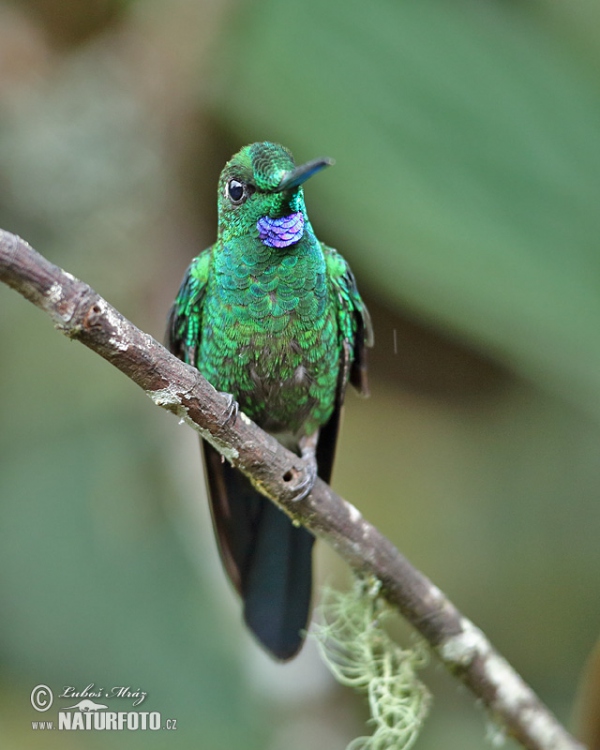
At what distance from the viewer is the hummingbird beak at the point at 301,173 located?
1.60 metres

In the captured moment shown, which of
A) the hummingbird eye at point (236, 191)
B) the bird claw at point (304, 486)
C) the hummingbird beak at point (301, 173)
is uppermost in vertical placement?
the hummingbird eye at point (236, 191)

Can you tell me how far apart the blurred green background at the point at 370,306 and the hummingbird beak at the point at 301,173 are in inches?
30.6

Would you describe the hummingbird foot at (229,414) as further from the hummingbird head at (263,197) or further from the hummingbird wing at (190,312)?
the hummingbird wing at (190,312)

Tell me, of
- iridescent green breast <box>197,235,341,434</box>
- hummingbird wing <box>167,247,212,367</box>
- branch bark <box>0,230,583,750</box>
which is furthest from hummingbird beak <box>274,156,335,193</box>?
hummingbird wing <box>167,247,212,367</box>

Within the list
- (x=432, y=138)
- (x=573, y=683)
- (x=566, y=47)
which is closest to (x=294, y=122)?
(x=432, y=138)

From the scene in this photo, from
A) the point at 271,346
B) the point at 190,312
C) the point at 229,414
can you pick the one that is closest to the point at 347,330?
the point at 271,346

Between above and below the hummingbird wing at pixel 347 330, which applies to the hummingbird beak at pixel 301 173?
below

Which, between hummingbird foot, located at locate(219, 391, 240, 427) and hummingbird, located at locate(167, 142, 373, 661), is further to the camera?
hummingbird, located at locate(167, 142, 373, 661)

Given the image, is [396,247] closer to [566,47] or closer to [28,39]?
[566,47]

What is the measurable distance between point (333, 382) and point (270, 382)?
237 millimetres

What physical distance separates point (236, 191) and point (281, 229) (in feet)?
0.52
